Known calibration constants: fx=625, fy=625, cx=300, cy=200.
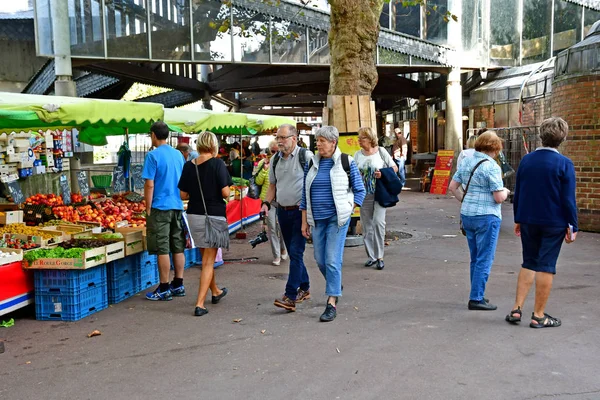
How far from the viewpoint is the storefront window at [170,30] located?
19.6 metres

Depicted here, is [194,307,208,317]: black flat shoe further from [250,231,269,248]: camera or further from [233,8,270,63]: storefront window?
[233,8,270,63]: storefront window

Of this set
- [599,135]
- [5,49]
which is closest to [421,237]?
[599,135]

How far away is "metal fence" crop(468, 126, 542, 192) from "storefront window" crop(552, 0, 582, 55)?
674 cm

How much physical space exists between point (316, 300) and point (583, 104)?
6732mm

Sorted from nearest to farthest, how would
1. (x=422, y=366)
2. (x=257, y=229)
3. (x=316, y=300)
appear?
(x=422, y=366), (x=316, y=300), (x=257, y=229)

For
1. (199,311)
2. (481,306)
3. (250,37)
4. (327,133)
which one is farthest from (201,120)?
(250,37)

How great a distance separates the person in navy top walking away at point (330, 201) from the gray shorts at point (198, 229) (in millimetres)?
1016

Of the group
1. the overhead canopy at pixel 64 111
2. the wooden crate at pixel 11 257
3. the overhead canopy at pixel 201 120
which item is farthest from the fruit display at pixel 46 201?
the wooden crate at pixel 11 257

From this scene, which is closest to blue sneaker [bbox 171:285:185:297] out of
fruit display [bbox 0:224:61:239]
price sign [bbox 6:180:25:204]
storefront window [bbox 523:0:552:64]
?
fruit display [bbox 0:224:61:239]

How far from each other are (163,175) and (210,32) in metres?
14.5

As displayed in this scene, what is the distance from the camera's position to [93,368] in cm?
482

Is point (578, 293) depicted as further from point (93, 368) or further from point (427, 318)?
point (93, 368)

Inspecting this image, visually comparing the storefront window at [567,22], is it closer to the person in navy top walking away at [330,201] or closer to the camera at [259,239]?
the camera at [259,239]

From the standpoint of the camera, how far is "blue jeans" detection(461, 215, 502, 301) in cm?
599
